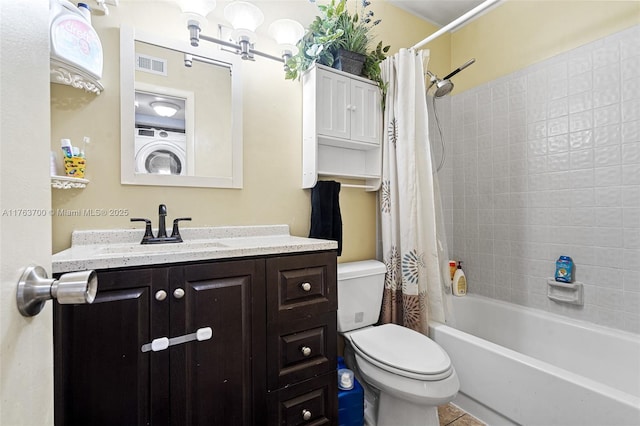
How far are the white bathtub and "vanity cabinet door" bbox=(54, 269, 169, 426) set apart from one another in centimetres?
149

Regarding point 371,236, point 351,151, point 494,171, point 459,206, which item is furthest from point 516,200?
point 351,151

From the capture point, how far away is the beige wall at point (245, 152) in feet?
4.13

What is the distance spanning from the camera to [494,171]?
223cm

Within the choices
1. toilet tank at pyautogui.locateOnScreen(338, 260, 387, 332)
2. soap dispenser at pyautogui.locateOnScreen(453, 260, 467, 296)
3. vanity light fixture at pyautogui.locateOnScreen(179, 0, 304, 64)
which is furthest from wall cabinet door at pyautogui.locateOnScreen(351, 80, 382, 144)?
soap dispenser at pyautogui.locateOnScreen(453, 260, 467, 296)

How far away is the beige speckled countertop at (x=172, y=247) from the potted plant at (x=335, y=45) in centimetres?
93

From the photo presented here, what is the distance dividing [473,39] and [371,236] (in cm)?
181

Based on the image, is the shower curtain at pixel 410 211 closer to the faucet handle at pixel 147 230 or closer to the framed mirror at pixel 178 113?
the framed mirror at pixel 178 113

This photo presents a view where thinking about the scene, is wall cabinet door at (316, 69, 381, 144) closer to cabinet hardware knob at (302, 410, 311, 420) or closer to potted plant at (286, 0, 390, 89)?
potted plant at (286, 0, 390, 89)

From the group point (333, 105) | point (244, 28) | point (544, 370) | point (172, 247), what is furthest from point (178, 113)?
point (544, 370)

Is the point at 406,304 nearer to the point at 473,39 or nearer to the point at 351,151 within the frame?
the point at 351,151

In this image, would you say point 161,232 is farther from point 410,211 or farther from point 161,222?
point 410,211

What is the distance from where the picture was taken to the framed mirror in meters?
1.35

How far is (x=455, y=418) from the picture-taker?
1645mm

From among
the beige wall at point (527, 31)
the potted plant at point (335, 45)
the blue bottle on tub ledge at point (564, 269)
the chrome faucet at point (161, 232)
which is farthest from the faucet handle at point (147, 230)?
the beige wall at point (527, 31)
